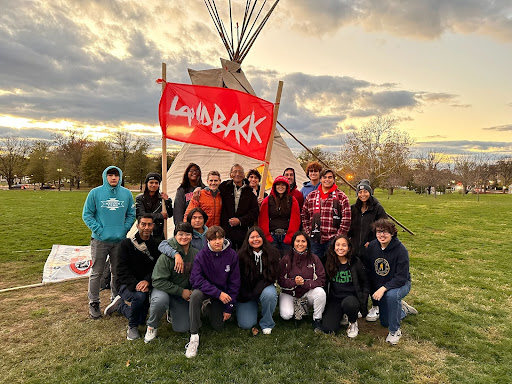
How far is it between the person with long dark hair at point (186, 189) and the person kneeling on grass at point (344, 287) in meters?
2.05

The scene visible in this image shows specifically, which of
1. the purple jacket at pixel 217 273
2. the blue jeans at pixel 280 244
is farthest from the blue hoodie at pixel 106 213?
the blue jeans at pixel 280 244

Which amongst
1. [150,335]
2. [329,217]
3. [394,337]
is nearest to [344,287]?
[394,337]

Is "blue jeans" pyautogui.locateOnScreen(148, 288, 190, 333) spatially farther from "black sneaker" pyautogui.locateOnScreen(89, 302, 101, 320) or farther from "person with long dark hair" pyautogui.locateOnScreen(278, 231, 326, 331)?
"person with long dark hair" pyautogui.locateOnScreen(278, 231, 326, 331)

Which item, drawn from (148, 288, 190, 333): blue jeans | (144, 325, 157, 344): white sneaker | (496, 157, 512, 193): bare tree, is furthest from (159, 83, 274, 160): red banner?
(496, 157, 512, 193): bare tree

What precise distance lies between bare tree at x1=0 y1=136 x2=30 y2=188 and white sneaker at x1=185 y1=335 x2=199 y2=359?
54612 mm

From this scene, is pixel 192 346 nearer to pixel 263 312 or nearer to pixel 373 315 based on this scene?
pixel 263 312

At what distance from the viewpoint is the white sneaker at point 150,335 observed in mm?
3307

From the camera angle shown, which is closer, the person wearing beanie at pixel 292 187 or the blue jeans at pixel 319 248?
the blue jeans at pixel 319 248

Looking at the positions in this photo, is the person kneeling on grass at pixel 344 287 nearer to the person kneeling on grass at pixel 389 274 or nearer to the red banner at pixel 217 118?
the person kneeling on grass at pixel 389 274

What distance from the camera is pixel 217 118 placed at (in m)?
4.58

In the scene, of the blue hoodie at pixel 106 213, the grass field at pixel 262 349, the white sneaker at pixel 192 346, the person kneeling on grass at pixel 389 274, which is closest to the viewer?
the grass field at pixel 262 349

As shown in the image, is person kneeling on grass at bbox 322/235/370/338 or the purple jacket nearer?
the purple jacket

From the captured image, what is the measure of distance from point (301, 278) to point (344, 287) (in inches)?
20.7

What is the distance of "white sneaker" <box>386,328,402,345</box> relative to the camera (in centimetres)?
337
